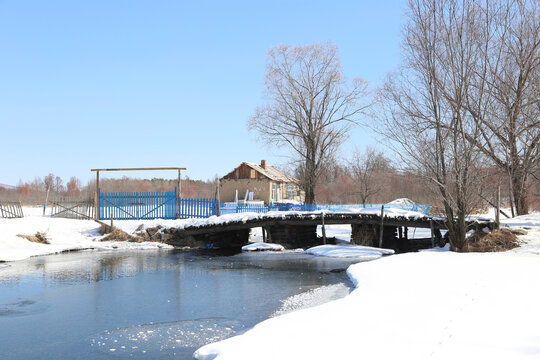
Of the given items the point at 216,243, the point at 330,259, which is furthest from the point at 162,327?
the point at 216,243

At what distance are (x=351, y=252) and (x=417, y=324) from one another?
43.2 feet

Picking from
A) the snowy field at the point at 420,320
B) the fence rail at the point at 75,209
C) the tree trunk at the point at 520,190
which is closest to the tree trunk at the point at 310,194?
the tree trunk at the point at 520,190

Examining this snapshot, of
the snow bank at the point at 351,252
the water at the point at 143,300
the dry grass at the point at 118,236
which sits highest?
the dry grass at the point at 118,236

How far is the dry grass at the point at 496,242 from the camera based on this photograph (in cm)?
1483

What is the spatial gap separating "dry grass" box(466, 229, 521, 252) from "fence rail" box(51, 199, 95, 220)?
20376 millimetres

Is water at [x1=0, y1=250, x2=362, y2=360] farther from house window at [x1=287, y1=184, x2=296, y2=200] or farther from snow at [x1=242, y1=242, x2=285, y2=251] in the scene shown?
house window at [x1=287, y1=184, x2=296, y2=200]

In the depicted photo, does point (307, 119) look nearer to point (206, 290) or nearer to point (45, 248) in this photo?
point (45, 248)

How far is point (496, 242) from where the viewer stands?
15.3 m

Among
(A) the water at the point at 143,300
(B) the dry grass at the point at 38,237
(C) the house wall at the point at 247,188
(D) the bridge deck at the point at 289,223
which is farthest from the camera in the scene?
(C) the house wall at the point at 247,188

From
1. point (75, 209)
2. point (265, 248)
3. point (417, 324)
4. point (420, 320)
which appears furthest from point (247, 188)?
point (417, 324)

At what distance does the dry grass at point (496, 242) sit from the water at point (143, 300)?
4.63m

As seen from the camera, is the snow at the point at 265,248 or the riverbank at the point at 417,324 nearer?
the riverbank at the point at 417,324

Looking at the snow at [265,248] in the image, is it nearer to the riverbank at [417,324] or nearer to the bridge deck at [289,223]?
the bridge deck at [289,223]

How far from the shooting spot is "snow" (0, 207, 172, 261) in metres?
18.8
